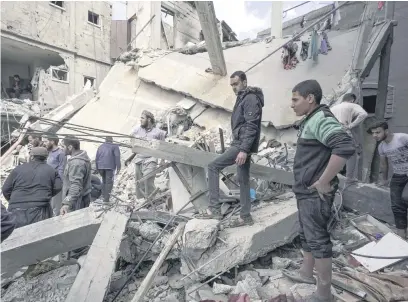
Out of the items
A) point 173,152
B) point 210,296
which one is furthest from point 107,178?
point 210,296

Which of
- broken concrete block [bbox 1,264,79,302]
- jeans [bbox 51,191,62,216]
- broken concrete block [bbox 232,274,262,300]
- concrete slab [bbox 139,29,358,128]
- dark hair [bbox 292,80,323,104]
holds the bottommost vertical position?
broken concrete block [bbox 1,264,79,302]

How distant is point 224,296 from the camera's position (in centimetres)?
281

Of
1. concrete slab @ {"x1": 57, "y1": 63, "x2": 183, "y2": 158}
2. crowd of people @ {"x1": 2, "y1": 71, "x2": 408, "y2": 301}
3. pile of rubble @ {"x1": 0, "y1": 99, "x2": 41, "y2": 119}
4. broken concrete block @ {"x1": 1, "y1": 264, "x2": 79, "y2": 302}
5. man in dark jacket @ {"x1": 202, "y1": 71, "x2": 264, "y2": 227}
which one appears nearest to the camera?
crowd of people @ {"x1": 2, "y1": 71, "x2": 408, "y2": 301}

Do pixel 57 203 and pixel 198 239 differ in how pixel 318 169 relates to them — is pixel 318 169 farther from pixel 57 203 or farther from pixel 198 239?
pixel 57 203

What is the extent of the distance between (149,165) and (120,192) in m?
3.03

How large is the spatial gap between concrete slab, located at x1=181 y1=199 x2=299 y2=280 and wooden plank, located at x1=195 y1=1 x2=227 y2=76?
19.2ft

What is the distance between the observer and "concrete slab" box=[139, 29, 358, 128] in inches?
309

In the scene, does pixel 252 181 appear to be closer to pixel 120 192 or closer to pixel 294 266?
pixel 294 266

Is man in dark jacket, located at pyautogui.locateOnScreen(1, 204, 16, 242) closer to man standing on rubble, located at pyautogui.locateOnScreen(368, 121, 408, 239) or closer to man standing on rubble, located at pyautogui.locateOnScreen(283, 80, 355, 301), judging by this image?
man standing on rubble, located at pyautogui.locateOnScreen(283, 80, 355, 301)

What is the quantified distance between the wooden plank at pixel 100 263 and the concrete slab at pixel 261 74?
525cm

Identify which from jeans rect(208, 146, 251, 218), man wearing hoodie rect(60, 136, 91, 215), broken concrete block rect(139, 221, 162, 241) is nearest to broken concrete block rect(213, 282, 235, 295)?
jeans rect(208, 146, 251, 218)

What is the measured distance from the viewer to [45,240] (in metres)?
3.01

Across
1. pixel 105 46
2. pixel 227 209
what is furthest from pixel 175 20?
pixel 227 209

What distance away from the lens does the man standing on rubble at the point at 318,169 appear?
217 centimetres
